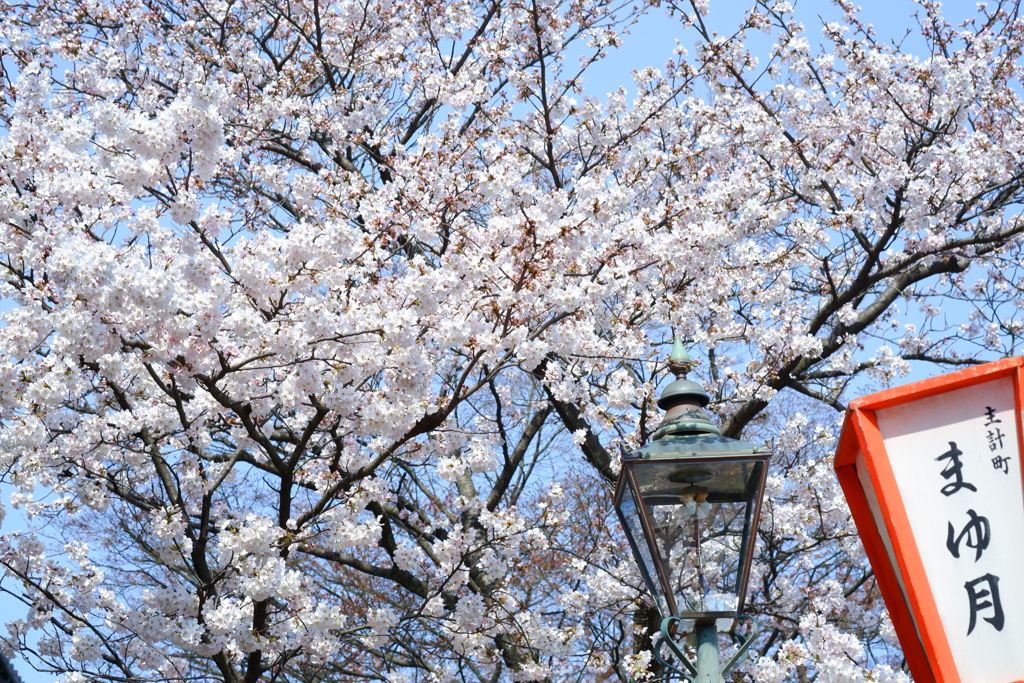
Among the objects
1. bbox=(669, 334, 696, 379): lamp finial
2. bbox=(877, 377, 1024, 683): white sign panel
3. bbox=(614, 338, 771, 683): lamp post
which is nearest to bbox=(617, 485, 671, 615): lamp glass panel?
bbox=(614, 338, 771, 683): lamp post

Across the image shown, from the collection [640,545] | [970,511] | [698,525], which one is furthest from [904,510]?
[640,545]

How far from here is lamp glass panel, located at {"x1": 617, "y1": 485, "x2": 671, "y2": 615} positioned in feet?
12.7

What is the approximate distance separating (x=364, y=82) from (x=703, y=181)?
3690mm

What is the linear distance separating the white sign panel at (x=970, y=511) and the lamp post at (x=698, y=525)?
985 millimetres

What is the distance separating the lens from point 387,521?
8867mm

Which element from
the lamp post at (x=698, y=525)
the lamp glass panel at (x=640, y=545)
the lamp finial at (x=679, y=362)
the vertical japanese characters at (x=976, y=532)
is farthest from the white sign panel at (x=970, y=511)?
the lamp finial at (x=679, y=362)

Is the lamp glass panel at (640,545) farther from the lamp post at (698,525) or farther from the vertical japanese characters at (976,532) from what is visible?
the vertical japanese characters at (976,532)

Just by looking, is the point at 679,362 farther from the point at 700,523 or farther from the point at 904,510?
the point at 904,510

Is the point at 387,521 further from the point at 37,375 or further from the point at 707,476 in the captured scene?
the point at 707,476

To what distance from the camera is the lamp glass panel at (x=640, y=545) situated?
3.88 metres

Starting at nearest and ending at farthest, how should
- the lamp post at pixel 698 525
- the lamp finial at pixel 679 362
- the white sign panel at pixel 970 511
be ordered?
the white sign panel at pixel 970 511, the lamp post at pixel 698 525, the lamp finial at pixel 679 362

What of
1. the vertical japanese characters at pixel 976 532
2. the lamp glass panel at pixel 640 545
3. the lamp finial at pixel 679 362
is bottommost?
the vertical japanese characters at pixel 976 532

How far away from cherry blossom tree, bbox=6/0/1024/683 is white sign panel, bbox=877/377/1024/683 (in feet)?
10.7

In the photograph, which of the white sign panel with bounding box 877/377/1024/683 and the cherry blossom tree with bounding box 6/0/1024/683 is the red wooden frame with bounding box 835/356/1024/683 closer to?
the white sign panel with bounding box 877/377/1024/683
